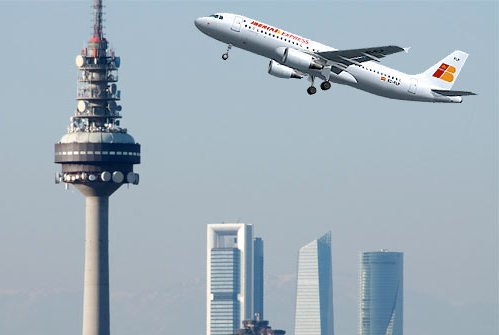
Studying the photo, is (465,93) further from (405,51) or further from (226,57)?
(226,57)

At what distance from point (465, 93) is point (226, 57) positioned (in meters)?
28.7

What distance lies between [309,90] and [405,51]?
1210 cm

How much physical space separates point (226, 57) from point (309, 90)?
12001mm

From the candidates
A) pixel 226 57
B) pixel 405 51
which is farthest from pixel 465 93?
pixel 226 57

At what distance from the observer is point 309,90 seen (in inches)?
7849

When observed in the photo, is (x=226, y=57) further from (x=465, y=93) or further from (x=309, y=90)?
(x=465, y=93)

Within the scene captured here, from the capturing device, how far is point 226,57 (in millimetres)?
192875

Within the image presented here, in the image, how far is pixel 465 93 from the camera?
656 ft

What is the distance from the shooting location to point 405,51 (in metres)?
196

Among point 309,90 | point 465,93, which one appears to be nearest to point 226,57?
point 309,90

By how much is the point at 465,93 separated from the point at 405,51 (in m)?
9.51
